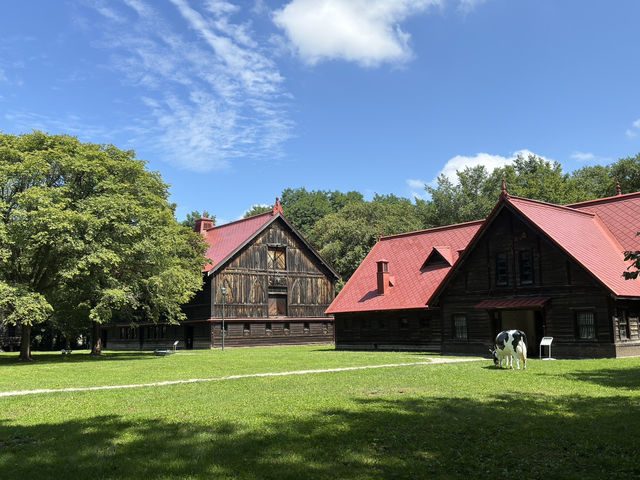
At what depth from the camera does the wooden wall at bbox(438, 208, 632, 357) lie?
26.9 m

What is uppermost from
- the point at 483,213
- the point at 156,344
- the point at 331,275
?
the point at 483,213

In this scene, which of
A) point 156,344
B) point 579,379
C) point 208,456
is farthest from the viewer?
point 156,344

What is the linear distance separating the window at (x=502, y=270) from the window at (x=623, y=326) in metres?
5.78

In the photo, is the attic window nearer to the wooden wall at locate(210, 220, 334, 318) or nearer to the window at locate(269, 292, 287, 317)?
the wooden wall at locate(210, 220, 334, 318)

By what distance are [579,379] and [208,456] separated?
1308 cm

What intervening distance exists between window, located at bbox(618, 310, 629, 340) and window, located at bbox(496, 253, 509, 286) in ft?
19.0

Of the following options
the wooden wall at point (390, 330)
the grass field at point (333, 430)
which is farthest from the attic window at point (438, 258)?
the grass field at point (333, 430)

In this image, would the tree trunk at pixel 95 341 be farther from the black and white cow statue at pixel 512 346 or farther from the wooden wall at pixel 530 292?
the black and white cow statue at pixel 512 346

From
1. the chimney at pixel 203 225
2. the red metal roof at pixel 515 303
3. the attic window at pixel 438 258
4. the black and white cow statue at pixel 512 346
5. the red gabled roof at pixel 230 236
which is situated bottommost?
the black and white cow statue at pixel 512 346

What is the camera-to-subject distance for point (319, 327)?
58.8 m

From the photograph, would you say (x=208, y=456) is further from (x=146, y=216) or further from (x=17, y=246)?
(x=146, y=216)

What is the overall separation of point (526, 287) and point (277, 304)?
3085 cm

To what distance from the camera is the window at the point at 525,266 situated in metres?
30.0

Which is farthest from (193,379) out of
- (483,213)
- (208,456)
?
(483,213)
